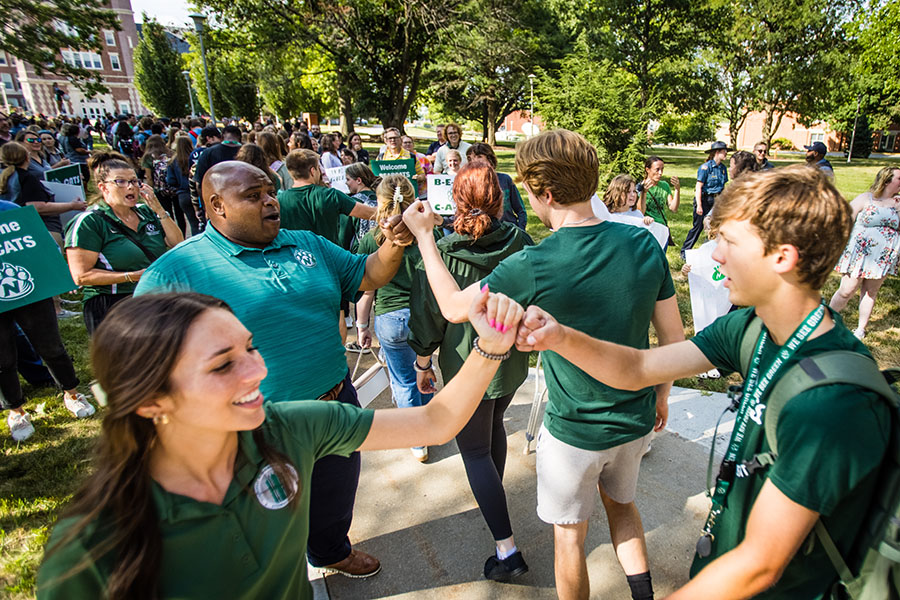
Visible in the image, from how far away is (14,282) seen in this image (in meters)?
3.71

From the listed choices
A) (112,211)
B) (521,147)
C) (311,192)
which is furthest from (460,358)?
(112,211)

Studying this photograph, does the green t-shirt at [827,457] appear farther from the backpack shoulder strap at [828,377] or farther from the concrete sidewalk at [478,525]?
the concrete sidewalk at [478,525]

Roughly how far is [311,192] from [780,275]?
3.85m

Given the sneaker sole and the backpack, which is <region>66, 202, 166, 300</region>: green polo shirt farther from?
the backpack

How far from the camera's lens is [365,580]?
2.72 m

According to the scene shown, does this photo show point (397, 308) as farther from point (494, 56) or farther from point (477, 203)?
point (494, 56)

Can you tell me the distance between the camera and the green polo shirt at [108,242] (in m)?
3.49

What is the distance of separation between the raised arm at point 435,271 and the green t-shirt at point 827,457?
1.11 m

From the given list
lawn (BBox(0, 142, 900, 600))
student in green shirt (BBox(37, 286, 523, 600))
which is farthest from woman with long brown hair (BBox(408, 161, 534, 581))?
lawn (BBox(0, 142, 900, 600))

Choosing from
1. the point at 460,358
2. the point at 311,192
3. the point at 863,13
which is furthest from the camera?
the point at 863,13

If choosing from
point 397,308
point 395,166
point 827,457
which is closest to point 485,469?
point 397,308

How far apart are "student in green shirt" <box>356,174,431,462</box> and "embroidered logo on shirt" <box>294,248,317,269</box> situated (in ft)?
2.85

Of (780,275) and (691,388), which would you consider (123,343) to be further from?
(691,388)

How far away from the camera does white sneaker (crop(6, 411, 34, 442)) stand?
4109 millimetres
